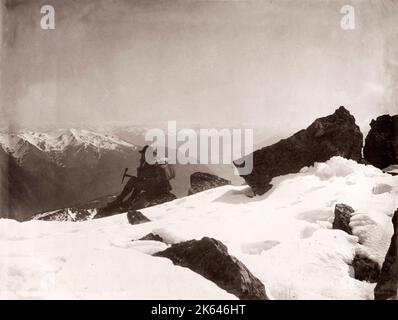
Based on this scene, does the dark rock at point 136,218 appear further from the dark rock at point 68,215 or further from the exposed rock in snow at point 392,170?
the exposed rock in snow at point 392,170

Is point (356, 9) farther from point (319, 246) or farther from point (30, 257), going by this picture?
point (30, 257)

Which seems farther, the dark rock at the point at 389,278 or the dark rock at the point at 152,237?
the dark rock at the point at 152,237

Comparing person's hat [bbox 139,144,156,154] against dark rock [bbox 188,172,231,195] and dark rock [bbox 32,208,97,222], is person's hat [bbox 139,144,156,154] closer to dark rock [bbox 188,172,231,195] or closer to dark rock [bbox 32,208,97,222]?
dark rock [bbox 188,172,231,195]

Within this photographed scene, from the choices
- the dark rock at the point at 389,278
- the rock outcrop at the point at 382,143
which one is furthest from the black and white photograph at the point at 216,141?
the rock outcrop at the point at 382,143

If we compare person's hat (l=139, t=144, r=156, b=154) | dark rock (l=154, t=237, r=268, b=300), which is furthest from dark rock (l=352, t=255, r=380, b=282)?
person's hat (l=139, t=144, r=156, b=154)

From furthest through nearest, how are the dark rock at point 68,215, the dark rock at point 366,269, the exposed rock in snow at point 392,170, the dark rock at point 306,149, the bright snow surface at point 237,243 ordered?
the dark rock at point 68,215
the exposed rock in snow at point 392,170
the dark rock at point 306,149
the dark rock at point 366,269
the bright snow surface at point 237,243

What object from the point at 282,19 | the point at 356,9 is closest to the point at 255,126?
the point at 282,19
